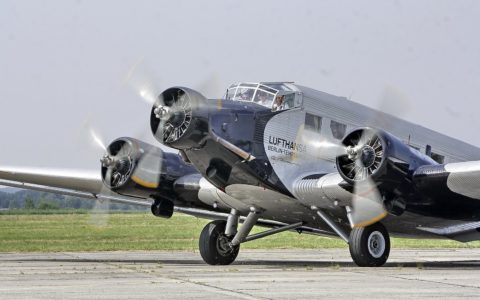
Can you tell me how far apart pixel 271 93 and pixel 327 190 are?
2.44m

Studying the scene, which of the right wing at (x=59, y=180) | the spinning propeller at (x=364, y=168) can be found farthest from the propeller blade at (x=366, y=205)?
the right wing at (x=59, y=180)

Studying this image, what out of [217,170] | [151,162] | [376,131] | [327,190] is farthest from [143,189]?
[376,131]

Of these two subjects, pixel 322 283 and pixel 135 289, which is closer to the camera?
pixel 135 289

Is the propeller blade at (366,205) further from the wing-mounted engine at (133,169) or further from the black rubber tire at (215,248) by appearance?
the wing-mounted engine at (133,169)

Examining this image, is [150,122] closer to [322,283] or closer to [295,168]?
[295,168]

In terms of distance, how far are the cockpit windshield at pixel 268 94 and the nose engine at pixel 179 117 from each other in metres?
1.86

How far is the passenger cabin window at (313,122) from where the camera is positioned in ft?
60.0

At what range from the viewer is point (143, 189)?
2009 centimetres

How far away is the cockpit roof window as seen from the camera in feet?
59.2

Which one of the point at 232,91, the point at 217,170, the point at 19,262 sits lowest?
the point at 19,262

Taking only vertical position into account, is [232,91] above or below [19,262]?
above

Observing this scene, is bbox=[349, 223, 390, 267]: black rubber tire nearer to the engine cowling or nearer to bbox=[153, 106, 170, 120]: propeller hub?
the engine cowling

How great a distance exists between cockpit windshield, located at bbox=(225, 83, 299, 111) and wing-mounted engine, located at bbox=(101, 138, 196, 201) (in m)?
2.89

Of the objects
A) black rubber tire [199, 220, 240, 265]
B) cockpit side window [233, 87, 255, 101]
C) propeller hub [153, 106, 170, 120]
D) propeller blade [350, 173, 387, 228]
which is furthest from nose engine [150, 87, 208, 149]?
black rubber tire [199, 220, 240, 265]
